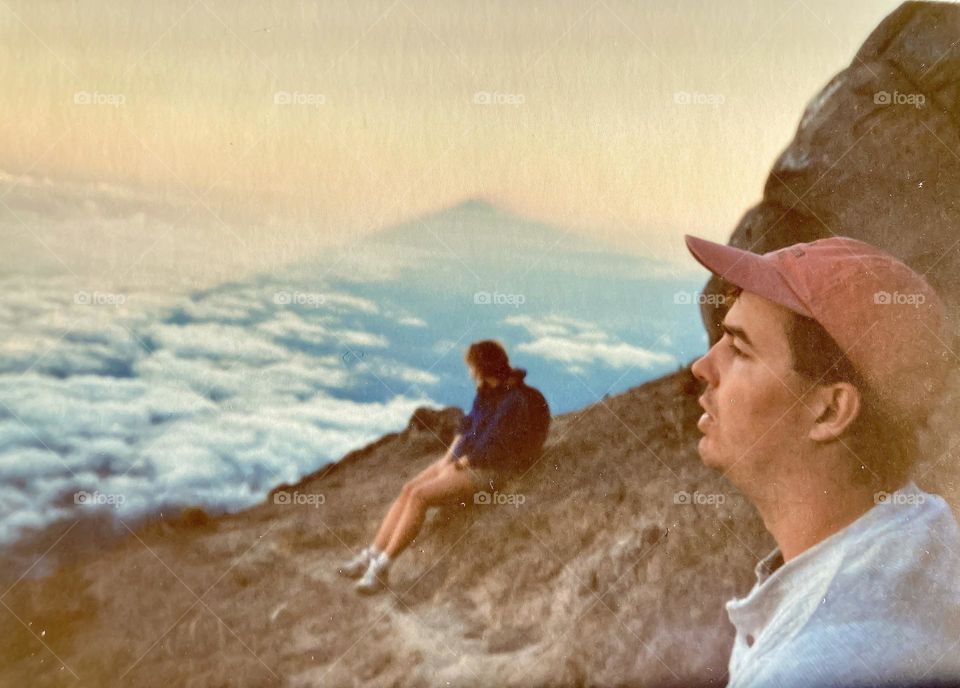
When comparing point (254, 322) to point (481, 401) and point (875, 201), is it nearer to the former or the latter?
point (481, 401)

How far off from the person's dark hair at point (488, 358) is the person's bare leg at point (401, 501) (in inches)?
18.4

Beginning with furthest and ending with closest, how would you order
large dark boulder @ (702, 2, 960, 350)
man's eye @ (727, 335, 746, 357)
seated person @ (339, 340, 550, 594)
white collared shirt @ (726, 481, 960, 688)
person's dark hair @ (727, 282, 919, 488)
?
large dark boulder @ (702, 2, 960, 350)
seated person @ (339, 340, 550, 594)
man's eye @ (727, 335, 746, 357)
person's dark hair @ (727, 282, 919, 488)
white collared shirt @ (726, 481, 960, 688)

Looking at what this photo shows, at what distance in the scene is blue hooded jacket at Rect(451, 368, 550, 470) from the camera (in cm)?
544

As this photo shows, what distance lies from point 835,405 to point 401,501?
2102mm

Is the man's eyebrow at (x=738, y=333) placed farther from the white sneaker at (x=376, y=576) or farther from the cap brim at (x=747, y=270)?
the white sneaker at (x=376, y=576)

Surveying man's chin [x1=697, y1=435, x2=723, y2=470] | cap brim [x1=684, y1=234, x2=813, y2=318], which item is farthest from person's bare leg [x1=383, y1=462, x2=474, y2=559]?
cap brim [x1=684, y1=234, x2=813, y2=318]

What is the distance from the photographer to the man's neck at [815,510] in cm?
518

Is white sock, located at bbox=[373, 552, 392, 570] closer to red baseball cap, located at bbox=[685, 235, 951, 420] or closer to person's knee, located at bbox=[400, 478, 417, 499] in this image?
person's knee, located at bbox=[400, 478, 417, 499]

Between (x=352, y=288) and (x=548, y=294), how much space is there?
0.96 metres

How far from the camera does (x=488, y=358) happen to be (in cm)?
547

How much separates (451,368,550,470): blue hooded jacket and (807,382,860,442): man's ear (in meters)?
1.27

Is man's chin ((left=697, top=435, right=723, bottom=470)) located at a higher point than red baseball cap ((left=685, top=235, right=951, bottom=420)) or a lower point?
lower

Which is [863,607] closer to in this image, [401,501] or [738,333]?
[738,333]

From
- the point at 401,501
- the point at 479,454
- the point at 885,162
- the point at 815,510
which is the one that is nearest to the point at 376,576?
the point at 401,501
